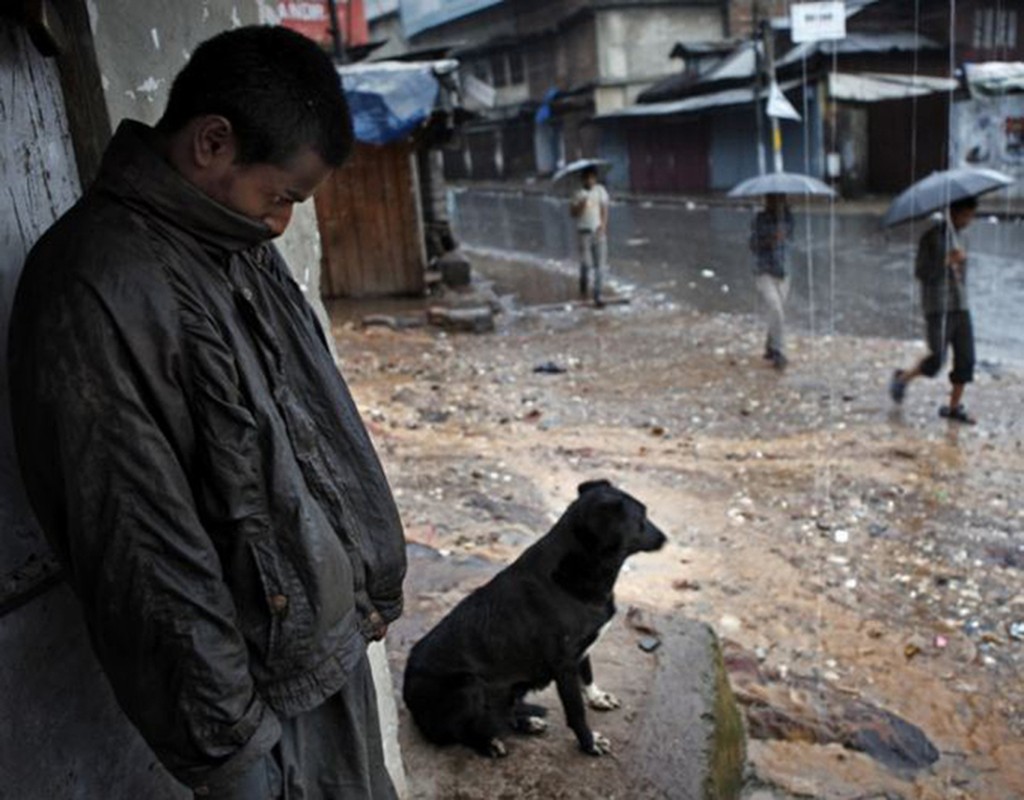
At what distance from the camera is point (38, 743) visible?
1.58 metres

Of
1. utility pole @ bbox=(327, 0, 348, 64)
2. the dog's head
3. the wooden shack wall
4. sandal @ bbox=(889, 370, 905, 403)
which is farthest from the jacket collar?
utility pole @ bbox=(327, 0, 348, 64)

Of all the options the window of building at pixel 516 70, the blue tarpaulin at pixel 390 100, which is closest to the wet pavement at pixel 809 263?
the blue tarpaulin at pixel 390 100

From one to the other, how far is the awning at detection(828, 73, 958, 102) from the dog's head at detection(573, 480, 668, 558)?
65.6 feet

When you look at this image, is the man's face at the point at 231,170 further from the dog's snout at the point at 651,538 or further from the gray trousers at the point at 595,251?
the gray trousers at the point at 595,251

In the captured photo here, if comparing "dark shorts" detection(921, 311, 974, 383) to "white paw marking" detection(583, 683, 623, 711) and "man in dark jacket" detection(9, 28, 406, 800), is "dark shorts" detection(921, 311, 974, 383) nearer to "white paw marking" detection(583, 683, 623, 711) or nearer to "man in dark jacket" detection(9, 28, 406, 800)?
"white paw marking" detection(583, 683, 623, 711)

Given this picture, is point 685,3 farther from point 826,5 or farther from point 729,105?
point 826,5

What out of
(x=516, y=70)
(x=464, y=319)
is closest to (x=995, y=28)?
(x=464, y=319)

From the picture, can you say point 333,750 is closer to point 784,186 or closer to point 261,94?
point 261,94

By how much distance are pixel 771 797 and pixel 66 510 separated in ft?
9.31

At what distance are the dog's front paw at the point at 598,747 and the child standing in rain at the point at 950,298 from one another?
5.41 m

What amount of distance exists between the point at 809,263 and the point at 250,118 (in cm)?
1454

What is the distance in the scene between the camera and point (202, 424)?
1332 millimetres

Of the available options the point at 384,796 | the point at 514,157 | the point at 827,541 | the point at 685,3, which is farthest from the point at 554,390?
the point at 514,157

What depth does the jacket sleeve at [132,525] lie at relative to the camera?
1230 millimetres
